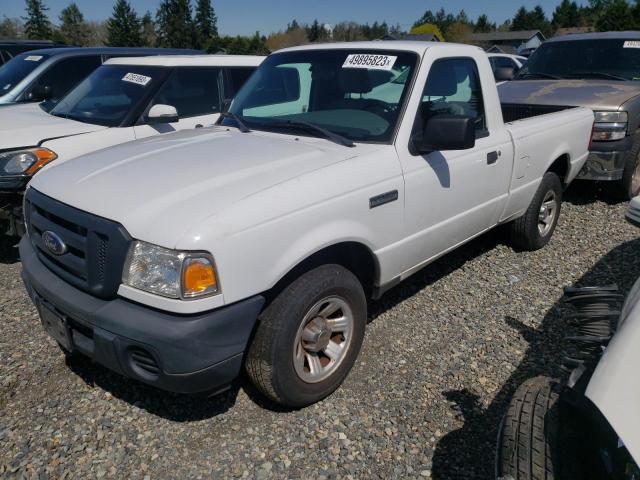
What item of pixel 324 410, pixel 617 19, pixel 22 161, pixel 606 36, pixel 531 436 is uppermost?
pixel 617 19

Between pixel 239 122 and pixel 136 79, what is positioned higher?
pixel 136 79

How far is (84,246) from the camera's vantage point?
2.47m

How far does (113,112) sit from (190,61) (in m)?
1.08

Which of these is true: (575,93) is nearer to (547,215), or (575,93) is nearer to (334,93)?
(547,215)

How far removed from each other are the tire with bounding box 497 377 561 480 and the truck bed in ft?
13.9

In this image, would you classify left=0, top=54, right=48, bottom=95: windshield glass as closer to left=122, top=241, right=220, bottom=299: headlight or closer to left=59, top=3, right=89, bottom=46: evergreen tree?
left=122, top=241, right=220, bottom=299: headlight

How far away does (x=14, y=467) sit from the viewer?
253cm

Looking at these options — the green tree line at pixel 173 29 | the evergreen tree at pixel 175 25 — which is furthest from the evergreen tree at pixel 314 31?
the evergreen tree at pixel 175 25

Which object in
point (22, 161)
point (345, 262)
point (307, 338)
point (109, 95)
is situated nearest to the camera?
point (307, 338)

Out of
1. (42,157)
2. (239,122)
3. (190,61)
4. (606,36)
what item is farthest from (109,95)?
(606,36)

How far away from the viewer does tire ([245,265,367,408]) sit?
2555 millimetres

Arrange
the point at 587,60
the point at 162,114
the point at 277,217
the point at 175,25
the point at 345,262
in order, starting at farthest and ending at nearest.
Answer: the point at 175,25
the point at 587,60
the point at 162,114
the point at 345,262
the point at 277,217

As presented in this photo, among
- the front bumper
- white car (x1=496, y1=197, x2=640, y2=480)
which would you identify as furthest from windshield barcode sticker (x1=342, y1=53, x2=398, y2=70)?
the front bumper

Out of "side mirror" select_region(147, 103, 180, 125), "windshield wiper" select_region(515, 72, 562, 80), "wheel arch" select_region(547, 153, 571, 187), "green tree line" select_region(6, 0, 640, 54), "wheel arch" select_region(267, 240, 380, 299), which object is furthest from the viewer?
"green tree line" select_region(6, 0, 640, 54)
